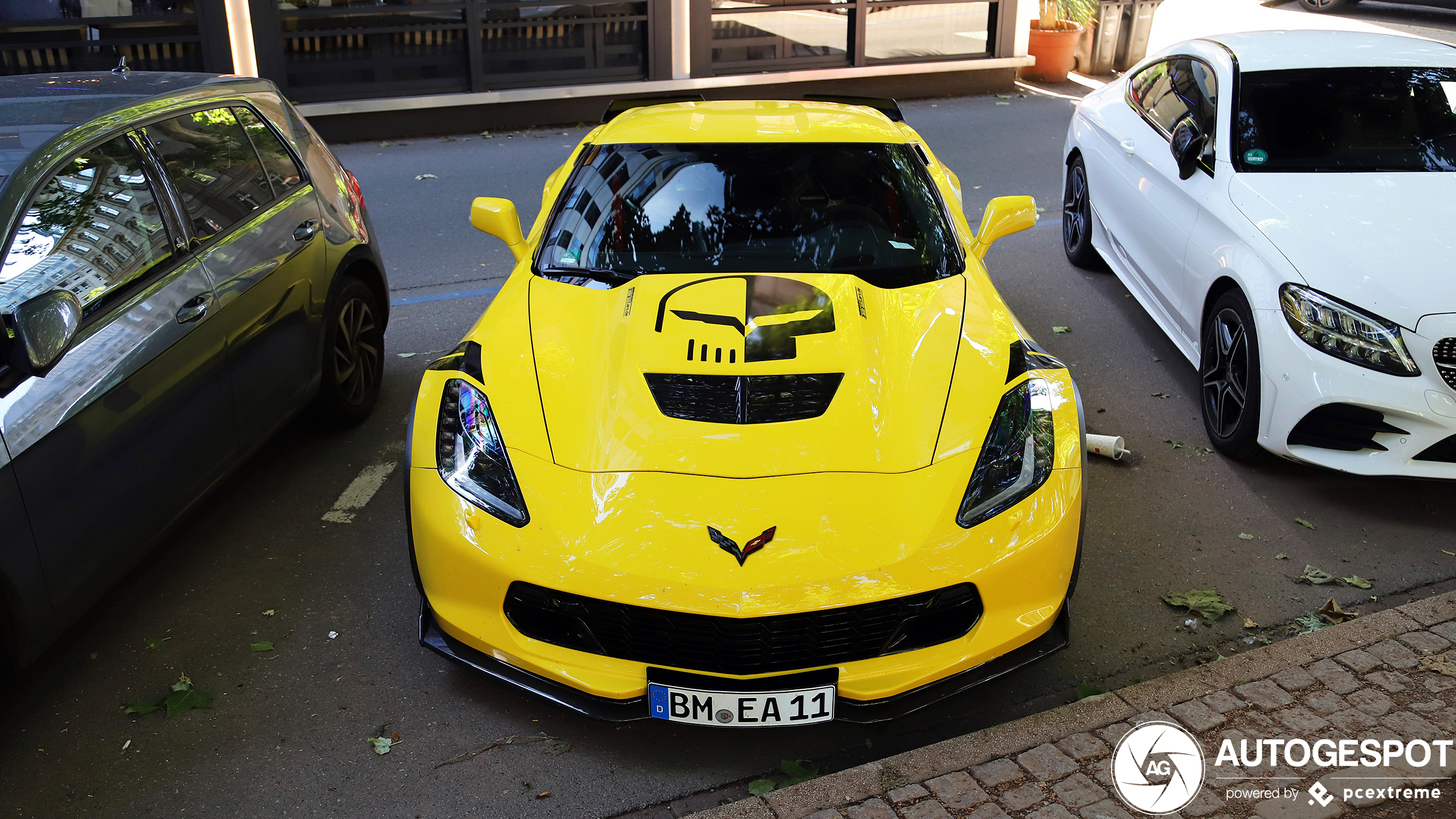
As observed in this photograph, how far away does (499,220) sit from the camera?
4.67m

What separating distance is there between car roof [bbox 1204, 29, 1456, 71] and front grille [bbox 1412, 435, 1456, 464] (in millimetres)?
2273

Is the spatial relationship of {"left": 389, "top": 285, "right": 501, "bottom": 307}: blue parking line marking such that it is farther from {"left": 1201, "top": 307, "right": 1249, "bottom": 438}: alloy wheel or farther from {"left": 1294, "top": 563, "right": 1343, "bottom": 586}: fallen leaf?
{"left": 1294, "top": 563, "right": 1343, "bottom": 586}: fallen leaf

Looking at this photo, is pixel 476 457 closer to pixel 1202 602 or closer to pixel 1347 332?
pixel 1202 602

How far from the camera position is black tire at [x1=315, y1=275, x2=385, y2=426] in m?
5.05

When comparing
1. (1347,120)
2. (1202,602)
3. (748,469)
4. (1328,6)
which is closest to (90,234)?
(748,469)

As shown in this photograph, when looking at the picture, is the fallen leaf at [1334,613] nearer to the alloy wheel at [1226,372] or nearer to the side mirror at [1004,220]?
the alloy wheel at [1226,372]

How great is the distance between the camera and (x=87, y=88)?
440 cm

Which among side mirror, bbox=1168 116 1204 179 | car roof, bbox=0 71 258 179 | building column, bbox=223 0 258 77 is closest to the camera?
car roof, bbox=0 71 258 179

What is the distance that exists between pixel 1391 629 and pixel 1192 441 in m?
1.66

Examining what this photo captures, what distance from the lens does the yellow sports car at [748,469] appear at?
2986mm

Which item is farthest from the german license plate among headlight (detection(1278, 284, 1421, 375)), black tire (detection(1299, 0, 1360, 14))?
black tire (detection(1299, 0, 1360, 14))

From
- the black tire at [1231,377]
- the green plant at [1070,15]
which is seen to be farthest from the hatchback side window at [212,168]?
the green plant at [1070,15]

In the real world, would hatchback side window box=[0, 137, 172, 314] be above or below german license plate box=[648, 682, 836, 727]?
above

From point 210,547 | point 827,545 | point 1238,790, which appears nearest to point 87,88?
point 210,547
